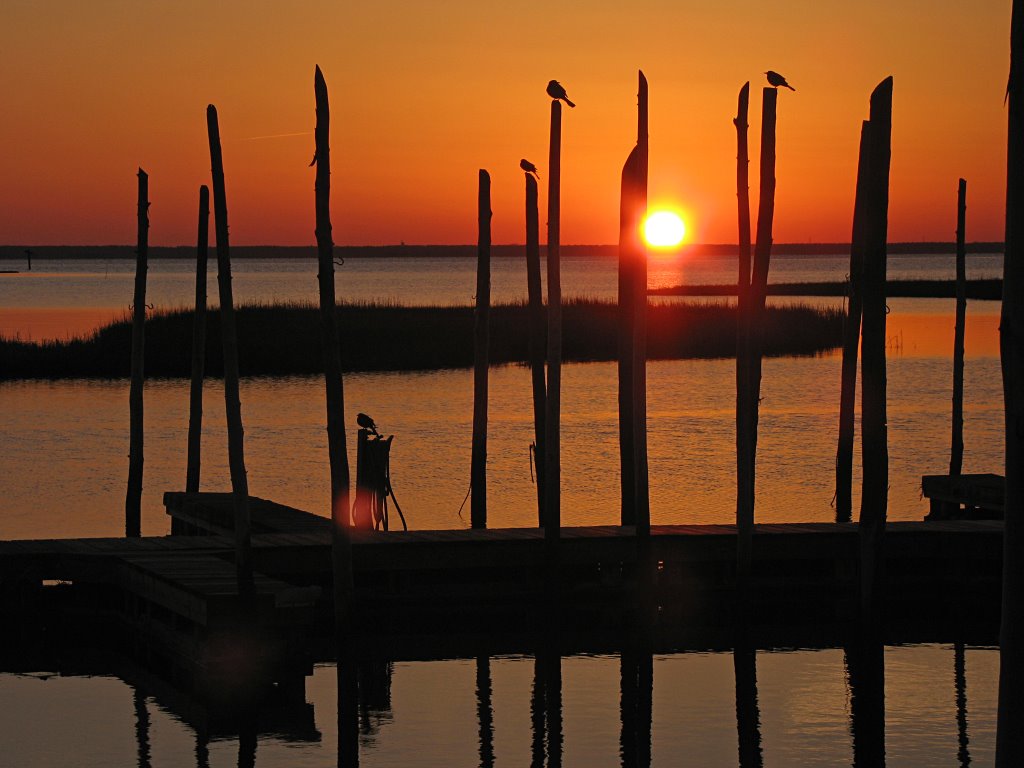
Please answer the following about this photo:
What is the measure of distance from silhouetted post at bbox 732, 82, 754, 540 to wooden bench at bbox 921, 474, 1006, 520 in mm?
7107

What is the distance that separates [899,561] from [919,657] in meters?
3.26

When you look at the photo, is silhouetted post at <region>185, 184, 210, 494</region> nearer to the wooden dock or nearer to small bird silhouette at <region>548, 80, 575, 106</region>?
the wooden dock

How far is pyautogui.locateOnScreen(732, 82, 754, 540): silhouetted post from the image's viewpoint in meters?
18.6

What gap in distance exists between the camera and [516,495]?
30.1 meters

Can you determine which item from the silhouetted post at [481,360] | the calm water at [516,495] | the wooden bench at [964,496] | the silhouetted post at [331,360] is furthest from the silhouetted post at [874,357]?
the wooden bench at [964,496]

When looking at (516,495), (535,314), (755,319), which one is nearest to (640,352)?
(755,319)

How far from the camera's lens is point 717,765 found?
45.9 ft

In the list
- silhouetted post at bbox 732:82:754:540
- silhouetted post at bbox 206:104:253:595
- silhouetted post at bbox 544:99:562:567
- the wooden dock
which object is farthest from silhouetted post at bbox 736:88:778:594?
silhouetted post at bbox 206:104:253:595

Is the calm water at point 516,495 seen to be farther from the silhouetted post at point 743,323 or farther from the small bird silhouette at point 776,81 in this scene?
the small bird silhouette at point 776,81

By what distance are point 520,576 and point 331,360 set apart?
4968 mm

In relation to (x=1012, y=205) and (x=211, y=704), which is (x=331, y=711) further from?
(x=1012, y=205)

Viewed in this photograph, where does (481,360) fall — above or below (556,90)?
below

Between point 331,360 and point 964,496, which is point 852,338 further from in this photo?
point 331,360

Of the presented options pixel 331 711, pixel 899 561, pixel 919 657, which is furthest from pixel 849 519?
pixel 331 711
